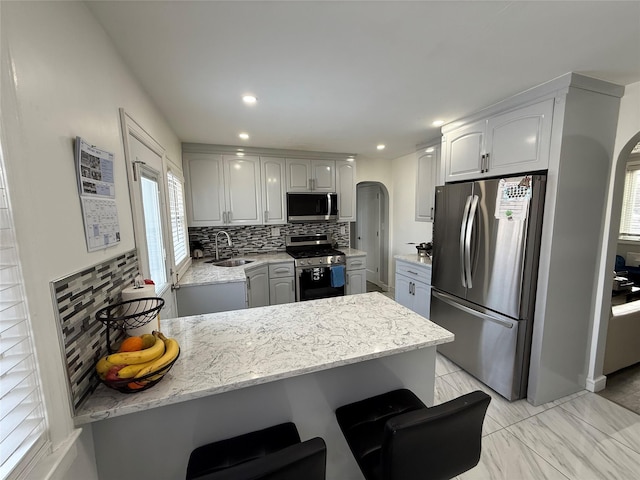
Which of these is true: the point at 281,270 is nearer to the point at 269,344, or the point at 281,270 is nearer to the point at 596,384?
the point at 269,344

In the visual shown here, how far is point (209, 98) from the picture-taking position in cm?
189

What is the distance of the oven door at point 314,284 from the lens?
3.38 meters

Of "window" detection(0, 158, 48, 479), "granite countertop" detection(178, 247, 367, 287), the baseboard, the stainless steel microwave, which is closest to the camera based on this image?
"window" detection(0, 158, 48, 479)

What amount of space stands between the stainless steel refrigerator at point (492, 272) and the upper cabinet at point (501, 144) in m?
0.17

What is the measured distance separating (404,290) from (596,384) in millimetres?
1692

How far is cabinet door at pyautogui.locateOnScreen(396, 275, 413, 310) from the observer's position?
3047mm

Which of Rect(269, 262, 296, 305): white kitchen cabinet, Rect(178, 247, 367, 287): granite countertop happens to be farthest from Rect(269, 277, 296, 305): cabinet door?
Rect(178, 247, 367, 287): granite countertop

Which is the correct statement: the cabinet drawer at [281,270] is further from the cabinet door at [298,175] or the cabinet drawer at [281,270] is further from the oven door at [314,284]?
the cabinet door at [298,175]

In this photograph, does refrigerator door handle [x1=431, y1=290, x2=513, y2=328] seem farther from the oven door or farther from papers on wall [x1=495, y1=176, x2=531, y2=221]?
the oven door

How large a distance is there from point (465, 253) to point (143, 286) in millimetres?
2280

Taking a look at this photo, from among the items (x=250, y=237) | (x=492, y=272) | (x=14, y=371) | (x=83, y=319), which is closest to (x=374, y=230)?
(x=250, y=237)

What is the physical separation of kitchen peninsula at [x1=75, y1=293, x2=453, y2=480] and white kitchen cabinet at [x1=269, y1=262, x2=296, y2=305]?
5.93 ft

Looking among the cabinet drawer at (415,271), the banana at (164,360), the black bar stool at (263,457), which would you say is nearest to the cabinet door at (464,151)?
the cabinet drawer at (415,271)

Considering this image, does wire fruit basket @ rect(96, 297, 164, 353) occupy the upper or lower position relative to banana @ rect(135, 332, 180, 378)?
upper
